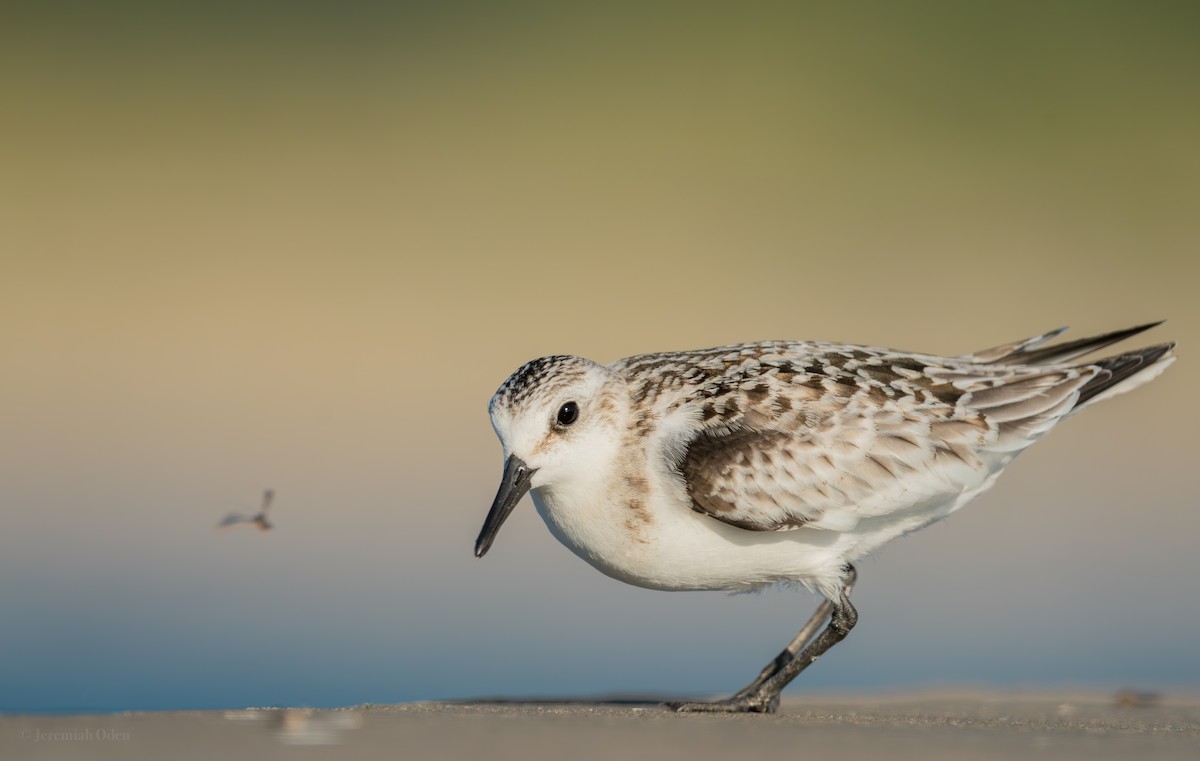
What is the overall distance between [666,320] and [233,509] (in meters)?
4.69

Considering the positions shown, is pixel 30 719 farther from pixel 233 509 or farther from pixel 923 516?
pixel 233 509

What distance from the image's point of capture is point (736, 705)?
271 inches

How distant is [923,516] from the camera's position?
7418 mm

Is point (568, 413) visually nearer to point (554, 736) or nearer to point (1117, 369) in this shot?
point (554, 736)

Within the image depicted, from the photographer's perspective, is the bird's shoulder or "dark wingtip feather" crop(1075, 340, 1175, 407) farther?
"dark wingtip feather" crop(1075, 340, 1175, 407)

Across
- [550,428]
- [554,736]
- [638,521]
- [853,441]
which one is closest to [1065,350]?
[853,441]

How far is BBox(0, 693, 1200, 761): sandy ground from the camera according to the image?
4754 mm

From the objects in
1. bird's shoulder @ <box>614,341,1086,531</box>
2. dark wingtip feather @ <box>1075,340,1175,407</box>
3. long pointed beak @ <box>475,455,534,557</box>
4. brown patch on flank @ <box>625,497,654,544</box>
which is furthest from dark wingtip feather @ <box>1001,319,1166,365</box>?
long pointed beak @ <box>475,455,534,557</box>

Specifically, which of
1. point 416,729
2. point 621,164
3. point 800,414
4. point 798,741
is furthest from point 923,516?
point 621,164

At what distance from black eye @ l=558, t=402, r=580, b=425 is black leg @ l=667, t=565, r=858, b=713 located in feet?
4.38

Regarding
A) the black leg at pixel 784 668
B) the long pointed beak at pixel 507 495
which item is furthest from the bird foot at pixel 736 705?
the long pointed beak at pixel 507 495

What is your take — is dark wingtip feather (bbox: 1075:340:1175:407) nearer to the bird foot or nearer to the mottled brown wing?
the mottled brown wing

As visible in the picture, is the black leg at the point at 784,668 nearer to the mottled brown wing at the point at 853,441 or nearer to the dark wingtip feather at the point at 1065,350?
the mottled brown wing at the point at 853,441

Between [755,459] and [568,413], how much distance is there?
855 millimetres
